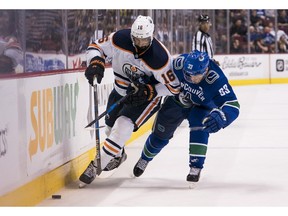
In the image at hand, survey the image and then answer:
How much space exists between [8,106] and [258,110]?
7.54 m

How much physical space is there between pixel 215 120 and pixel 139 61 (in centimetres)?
67

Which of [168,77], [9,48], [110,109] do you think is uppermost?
[9,48]

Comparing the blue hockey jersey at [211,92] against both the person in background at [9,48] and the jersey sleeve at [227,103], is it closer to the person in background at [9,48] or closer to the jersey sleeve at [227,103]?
the jersey sleeve at [227,103]

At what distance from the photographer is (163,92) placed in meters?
5.50

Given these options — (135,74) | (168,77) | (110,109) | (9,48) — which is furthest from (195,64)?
(9,48)

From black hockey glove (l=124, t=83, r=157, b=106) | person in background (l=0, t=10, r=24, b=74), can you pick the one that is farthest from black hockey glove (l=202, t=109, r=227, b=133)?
person in background (l=0, t=10, r=24, b=74)

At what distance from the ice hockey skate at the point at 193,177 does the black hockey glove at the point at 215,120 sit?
394 mm

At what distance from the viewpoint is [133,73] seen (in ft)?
18.0

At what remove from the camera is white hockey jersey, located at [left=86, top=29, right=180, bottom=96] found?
5301 millimetres

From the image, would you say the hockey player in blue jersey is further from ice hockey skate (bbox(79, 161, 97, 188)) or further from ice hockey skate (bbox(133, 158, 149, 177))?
ice hockey skate (bbox(79, 161, 97, 188))

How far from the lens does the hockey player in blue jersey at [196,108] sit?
5074 mm

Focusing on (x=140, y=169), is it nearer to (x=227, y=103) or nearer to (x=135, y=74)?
(x=135, y=74)

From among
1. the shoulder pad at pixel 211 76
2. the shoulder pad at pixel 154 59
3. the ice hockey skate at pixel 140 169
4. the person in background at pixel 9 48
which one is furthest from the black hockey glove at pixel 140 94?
the person in background at pixel 9 48
